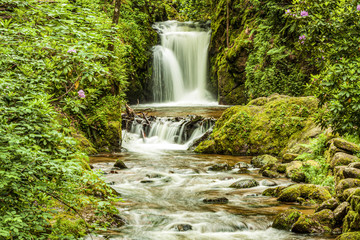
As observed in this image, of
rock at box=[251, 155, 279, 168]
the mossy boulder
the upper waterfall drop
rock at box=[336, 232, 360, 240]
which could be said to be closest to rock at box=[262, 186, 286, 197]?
rock at box=[251, 155, 279, 168]

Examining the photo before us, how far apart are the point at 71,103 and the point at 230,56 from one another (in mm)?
20994

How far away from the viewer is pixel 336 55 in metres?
4.79

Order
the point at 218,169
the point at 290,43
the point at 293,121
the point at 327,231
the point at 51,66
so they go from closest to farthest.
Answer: the point at 51,66 < the point at 327,231 < the point at 218,169 < the point at 293,121 < the point at 290,43

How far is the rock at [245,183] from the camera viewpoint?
846cm

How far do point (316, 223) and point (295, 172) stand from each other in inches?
127

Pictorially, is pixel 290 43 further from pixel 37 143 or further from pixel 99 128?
pixel 37 143

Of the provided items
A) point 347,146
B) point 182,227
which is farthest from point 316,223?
point 347,146

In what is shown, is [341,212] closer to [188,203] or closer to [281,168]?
[188,203]

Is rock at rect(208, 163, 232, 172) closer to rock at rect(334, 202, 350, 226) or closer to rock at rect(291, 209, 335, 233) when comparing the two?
rock at rect(291, 209, 335, 233)

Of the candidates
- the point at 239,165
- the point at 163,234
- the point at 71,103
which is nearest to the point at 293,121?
the point at 239,165

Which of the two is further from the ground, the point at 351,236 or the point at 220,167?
the point at 351,236

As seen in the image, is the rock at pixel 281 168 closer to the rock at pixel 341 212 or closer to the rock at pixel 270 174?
the rock at pixel 270 174

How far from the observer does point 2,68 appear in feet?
11.7

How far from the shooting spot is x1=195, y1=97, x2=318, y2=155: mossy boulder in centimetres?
1217
